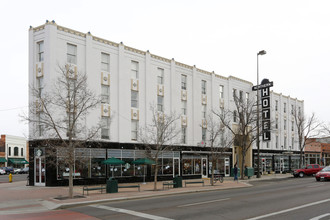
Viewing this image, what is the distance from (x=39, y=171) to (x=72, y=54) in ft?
32.5

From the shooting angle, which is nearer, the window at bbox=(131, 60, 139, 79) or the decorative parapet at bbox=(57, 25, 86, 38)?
the decorative parapet at bbox=(57, 25, 86, 38)

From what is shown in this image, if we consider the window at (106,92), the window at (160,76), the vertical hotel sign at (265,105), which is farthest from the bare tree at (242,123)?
the window at (106,92)

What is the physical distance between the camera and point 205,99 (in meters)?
39.9

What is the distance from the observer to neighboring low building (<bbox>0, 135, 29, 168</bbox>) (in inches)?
2712

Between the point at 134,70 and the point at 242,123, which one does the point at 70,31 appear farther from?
the point at 242,123

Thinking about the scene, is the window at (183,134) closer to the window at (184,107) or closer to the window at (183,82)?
the window at (184,107)

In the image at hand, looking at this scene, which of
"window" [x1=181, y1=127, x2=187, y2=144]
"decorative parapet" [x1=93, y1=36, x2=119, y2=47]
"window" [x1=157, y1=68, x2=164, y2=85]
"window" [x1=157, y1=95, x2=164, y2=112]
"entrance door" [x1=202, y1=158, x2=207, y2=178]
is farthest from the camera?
"entrance door" [x1=202, y1=158, x2=207, y2=178]

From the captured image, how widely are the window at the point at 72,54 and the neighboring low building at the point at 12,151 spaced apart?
152 ft

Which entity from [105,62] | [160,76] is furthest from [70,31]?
[160,76]

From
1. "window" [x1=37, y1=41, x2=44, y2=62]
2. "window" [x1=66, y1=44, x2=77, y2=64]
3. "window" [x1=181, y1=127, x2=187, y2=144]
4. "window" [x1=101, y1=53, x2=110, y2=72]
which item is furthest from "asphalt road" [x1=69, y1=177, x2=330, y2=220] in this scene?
"window" [x1=181, y1=127, x2=187, y2=144]

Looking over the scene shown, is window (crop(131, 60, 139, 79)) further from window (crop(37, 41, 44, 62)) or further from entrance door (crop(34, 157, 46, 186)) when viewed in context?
entrance door (crop(34, 157, 46, 186))

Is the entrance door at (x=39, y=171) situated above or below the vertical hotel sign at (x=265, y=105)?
below

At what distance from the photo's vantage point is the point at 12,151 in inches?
2825

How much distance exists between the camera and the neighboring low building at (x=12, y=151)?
68875 mm
